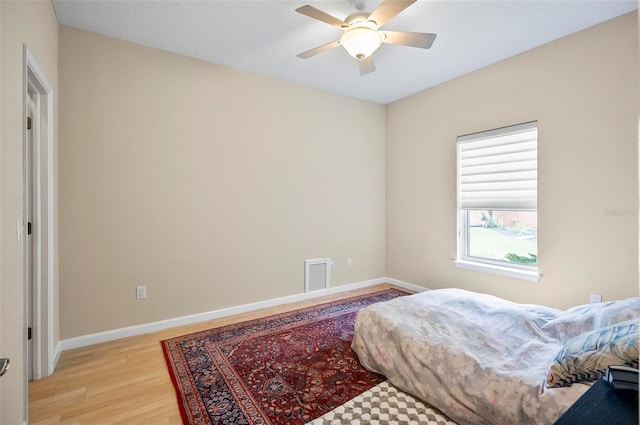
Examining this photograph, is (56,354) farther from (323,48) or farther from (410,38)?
(410,38)

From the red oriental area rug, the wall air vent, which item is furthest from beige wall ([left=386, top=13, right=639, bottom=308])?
the red oriental area rug

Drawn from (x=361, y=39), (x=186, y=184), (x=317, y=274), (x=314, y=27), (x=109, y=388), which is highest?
(x=314, y=27)

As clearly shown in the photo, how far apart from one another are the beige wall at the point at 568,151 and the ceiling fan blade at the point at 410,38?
153 centimetres

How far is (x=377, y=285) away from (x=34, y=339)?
3.80 metres

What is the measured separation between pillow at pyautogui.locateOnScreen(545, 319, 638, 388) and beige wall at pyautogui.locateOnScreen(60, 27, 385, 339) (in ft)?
9.35

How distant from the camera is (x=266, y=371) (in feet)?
7.32

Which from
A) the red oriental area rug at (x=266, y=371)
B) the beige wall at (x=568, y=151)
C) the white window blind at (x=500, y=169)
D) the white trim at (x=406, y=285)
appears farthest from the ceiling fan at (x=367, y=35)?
the white trim at (x=406, y=285)

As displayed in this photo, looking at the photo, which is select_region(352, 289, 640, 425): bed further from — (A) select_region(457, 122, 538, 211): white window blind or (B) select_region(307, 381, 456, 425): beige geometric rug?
(A) select_region(457, 122, 538, 211): white window blind

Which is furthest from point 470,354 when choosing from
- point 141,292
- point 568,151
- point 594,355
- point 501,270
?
point 141,292

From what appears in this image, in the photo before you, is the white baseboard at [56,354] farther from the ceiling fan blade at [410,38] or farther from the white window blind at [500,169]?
the white window blind at [500,169]

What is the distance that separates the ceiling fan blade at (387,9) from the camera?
74.5 inches

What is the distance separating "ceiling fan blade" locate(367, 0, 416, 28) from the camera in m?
1.89

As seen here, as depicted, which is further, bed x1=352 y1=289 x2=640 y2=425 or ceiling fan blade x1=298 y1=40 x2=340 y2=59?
ceiling fan blade x1=298 y1=40 x2=340 y2=59

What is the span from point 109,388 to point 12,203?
4.42 feet
